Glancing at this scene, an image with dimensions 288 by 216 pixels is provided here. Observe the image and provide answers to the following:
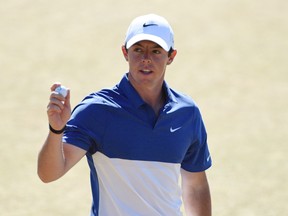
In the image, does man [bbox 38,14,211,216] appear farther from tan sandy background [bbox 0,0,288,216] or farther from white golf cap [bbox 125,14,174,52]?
tan sandy background [bbox 0,0,288,216]

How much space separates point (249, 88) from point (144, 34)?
19.6 feet

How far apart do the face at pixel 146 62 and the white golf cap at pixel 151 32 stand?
0.04 meters

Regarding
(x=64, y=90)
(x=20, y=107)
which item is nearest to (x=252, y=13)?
(x=20, y=107)

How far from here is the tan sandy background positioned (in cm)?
763

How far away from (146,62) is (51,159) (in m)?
0.73

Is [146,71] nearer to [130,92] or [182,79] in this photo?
[130,92]

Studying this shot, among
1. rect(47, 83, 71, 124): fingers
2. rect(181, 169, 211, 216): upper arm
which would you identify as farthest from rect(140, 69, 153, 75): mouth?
rect(181, 169, 211, 216): upper arm

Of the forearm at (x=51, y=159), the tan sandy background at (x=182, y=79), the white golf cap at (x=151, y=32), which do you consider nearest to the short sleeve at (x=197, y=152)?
the white golf cap at (x=151, y=32)

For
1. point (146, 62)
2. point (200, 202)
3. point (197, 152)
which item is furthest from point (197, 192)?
point (146, 62)

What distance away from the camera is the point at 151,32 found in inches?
162

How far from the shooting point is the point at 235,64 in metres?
10.5

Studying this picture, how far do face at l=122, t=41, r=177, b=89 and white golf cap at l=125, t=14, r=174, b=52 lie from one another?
35 millimetres

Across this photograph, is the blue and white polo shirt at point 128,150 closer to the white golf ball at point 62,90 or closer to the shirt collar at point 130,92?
the shirt collar at point 130,92

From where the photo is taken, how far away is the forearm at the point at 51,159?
11.9 feet
